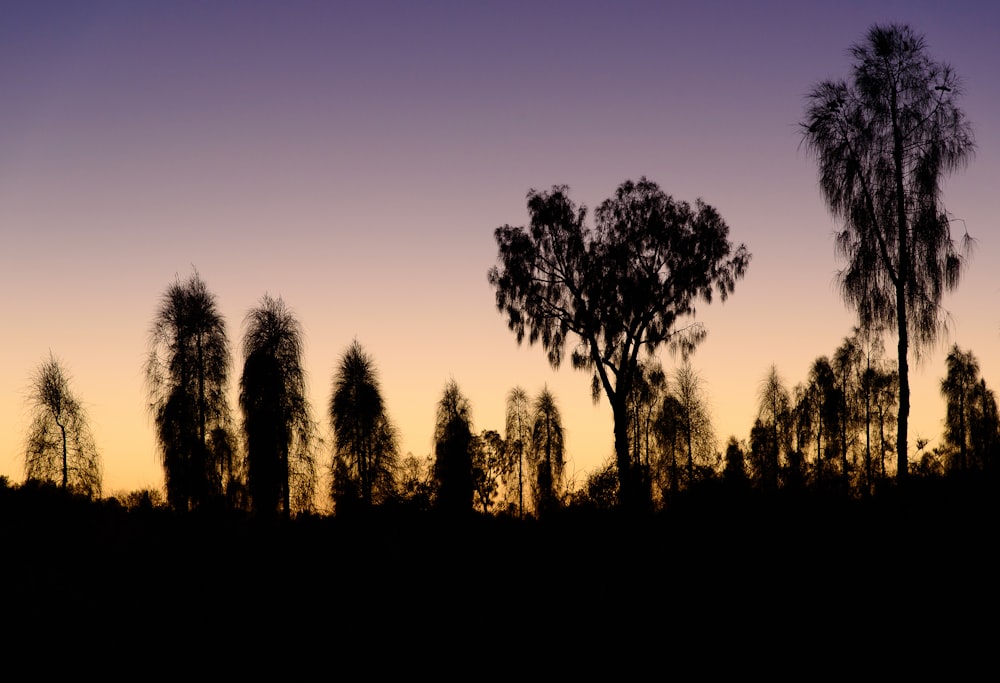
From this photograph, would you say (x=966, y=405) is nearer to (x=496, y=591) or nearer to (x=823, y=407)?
(x=823, y=407)

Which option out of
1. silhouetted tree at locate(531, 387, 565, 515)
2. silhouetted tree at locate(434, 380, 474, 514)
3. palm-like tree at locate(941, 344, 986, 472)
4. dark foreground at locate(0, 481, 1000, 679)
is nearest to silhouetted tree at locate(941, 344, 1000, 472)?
palm-like tree at locate(941, 344, 986, 472)

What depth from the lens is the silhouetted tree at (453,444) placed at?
4362cm

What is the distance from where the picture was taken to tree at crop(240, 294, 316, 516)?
34.1m

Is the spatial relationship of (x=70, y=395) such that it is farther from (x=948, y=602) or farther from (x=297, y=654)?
(x=948, y=602)

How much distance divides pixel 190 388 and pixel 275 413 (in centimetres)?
377

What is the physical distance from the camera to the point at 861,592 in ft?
39.4

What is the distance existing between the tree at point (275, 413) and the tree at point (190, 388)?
53.8 inches

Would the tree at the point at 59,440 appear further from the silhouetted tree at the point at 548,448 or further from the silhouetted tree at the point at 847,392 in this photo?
the silhouetted tree at the point at 847,392

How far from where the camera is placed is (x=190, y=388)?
1278 inches

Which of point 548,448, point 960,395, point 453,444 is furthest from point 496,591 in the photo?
point 960,395

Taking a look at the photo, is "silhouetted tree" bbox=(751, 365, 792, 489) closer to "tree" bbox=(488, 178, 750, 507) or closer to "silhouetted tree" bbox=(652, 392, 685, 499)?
"silhouetted tree" bbox=(652, 392, 685, 499)

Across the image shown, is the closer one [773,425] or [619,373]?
[619,373]

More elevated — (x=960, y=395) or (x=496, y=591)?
(x=960, y=395)

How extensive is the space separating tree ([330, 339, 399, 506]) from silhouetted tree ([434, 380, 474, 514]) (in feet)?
15.1
